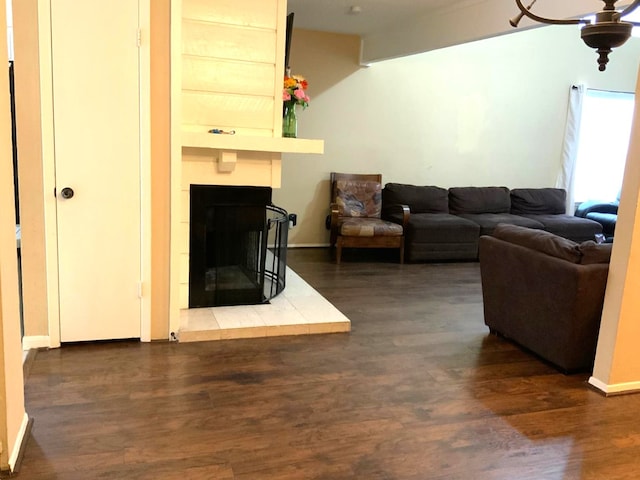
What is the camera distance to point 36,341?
3246mm

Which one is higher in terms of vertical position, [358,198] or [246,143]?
[246,143]

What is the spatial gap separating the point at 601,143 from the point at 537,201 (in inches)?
54.2

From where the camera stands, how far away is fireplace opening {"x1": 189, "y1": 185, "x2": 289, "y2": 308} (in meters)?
3.83

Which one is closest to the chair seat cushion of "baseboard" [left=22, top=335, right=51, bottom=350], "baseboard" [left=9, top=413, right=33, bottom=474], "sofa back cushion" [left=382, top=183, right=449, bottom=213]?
"sofa back cushion" [left=382, top=183, right=449, bottom=213]

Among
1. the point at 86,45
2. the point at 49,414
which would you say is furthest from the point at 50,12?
the point at 49,414

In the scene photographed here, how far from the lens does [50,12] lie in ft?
9.64

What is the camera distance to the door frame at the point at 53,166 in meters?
2.97

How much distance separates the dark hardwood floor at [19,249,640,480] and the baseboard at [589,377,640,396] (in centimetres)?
5

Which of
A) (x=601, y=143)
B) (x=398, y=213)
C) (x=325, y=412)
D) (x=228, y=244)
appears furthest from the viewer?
(x=601, y=143)

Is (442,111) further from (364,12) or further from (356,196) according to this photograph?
(364,12)

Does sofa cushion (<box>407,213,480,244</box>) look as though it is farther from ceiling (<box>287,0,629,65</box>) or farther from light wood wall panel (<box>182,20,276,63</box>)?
light wood wall panel (<box>182,20,276,63</box>)

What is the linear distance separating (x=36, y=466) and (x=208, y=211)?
6.58 feet

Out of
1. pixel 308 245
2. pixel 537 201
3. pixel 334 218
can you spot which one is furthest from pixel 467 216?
pixel 308 245

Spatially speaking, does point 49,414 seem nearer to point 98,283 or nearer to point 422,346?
point 98,283
